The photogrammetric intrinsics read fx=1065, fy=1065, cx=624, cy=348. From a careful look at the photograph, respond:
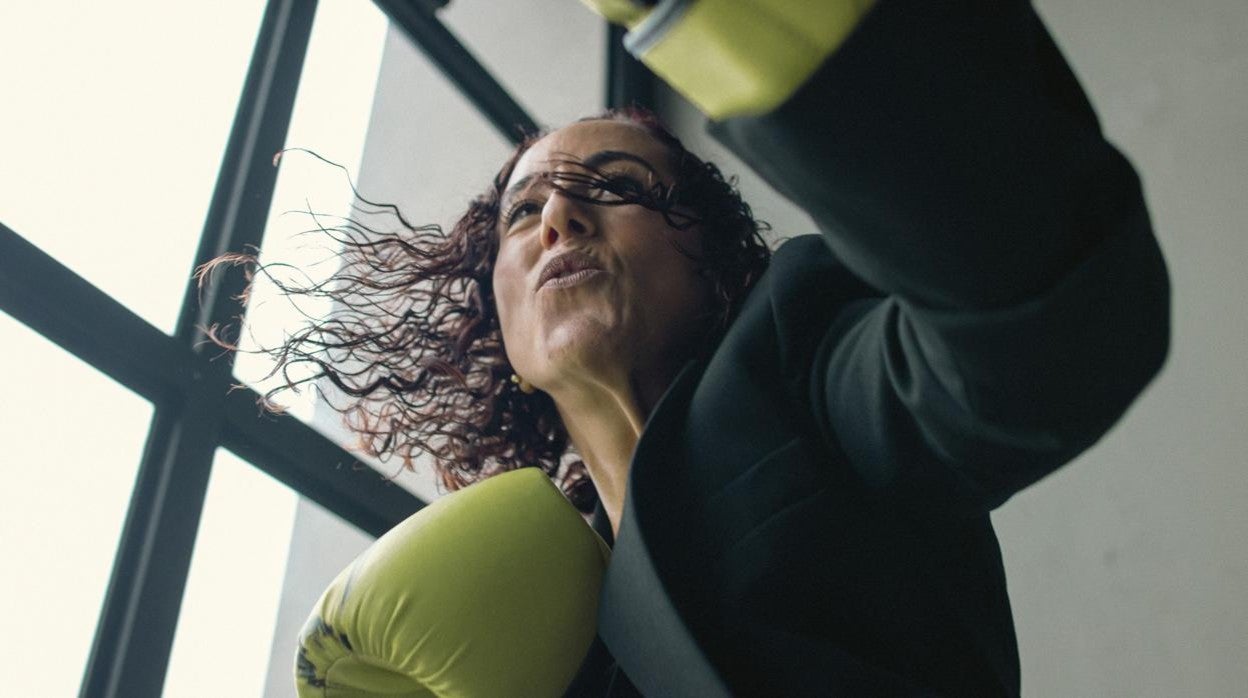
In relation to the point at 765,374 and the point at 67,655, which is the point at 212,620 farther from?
the point at 765,374

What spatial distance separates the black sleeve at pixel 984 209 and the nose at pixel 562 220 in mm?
568

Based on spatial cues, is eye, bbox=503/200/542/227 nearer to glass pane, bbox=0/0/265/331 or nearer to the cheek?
the cheek

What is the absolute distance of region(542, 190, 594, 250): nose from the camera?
1098 mm

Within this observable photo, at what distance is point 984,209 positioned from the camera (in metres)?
0.47

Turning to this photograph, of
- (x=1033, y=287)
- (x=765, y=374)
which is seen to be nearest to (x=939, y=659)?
(x=765, y=374)

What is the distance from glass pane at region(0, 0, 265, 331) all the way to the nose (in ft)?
1.90

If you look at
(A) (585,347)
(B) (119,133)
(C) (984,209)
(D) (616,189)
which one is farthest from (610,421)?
(B) (119,133)

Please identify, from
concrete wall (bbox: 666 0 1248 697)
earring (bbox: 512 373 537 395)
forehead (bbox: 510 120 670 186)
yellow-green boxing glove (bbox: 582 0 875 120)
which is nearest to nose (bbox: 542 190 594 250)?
forehead (bbox: 510 120 670 186)

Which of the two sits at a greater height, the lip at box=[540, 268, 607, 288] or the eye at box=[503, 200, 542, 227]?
the eye at box=[503, 200, 542, 227]

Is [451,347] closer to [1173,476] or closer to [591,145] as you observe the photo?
[591,145]

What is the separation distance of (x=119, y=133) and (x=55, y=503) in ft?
1.68

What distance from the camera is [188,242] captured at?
1.47 meters

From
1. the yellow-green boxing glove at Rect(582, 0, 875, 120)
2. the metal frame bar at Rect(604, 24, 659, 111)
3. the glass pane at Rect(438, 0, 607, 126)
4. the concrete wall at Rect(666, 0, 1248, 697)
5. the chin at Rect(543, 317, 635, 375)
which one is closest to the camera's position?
the yellow-green boxing glove at Rect(582, 0, 875, 120)

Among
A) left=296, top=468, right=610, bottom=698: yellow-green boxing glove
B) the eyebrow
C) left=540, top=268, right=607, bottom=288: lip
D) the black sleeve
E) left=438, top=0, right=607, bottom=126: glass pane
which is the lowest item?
left=296, top=468, right=610, bottom=698: yellow-green boxing glove
